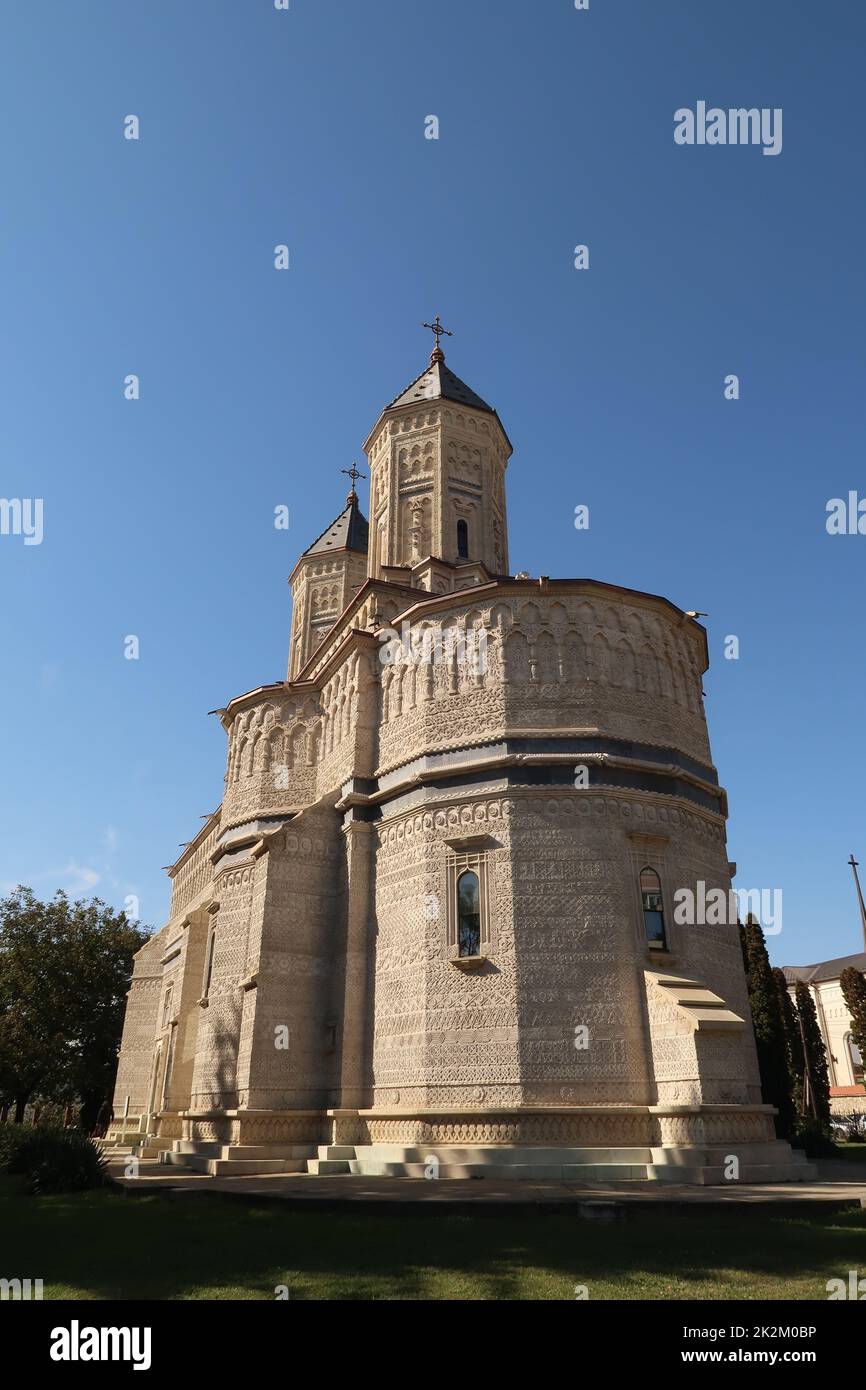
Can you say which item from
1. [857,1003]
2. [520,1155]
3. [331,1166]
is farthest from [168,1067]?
[857,1003]

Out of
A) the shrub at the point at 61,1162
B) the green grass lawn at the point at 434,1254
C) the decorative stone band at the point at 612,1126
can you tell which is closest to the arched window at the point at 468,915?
the decorative stone band at the point at 612,1126

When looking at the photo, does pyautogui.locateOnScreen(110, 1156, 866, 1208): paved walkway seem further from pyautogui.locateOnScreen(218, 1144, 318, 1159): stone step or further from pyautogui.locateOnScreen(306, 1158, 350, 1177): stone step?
pyautogui.locateOnScreen(218, 1144, 318, 1159): stone step

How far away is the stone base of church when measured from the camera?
13.1 meters

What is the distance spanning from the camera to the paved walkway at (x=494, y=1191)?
9.95 metres

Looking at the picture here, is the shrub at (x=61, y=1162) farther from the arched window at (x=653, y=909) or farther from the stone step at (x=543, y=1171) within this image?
the arched window at (x=653, y=909)

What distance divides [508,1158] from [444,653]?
9180mm

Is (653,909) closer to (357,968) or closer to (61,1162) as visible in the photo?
(357,968)

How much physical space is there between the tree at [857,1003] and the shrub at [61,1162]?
88.8 feet

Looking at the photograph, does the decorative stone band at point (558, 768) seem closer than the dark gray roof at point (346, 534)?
Yes

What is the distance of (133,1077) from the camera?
33.3 m

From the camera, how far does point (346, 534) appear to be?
35.6 meters

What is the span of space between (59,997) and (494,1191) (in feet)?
103

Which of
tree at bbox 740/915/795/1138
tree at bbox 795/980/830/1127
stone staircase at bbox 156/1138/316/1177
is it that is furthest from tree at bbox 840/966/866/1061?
stone staircase at bbox 156/1138/316/1177

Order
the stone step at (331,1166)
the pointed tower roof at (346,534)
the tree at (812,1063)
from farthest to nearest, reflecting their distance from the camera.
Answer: the tree at (812,1063)
the pointed tower roof at (346,534)
the stone step at (331,1166)
